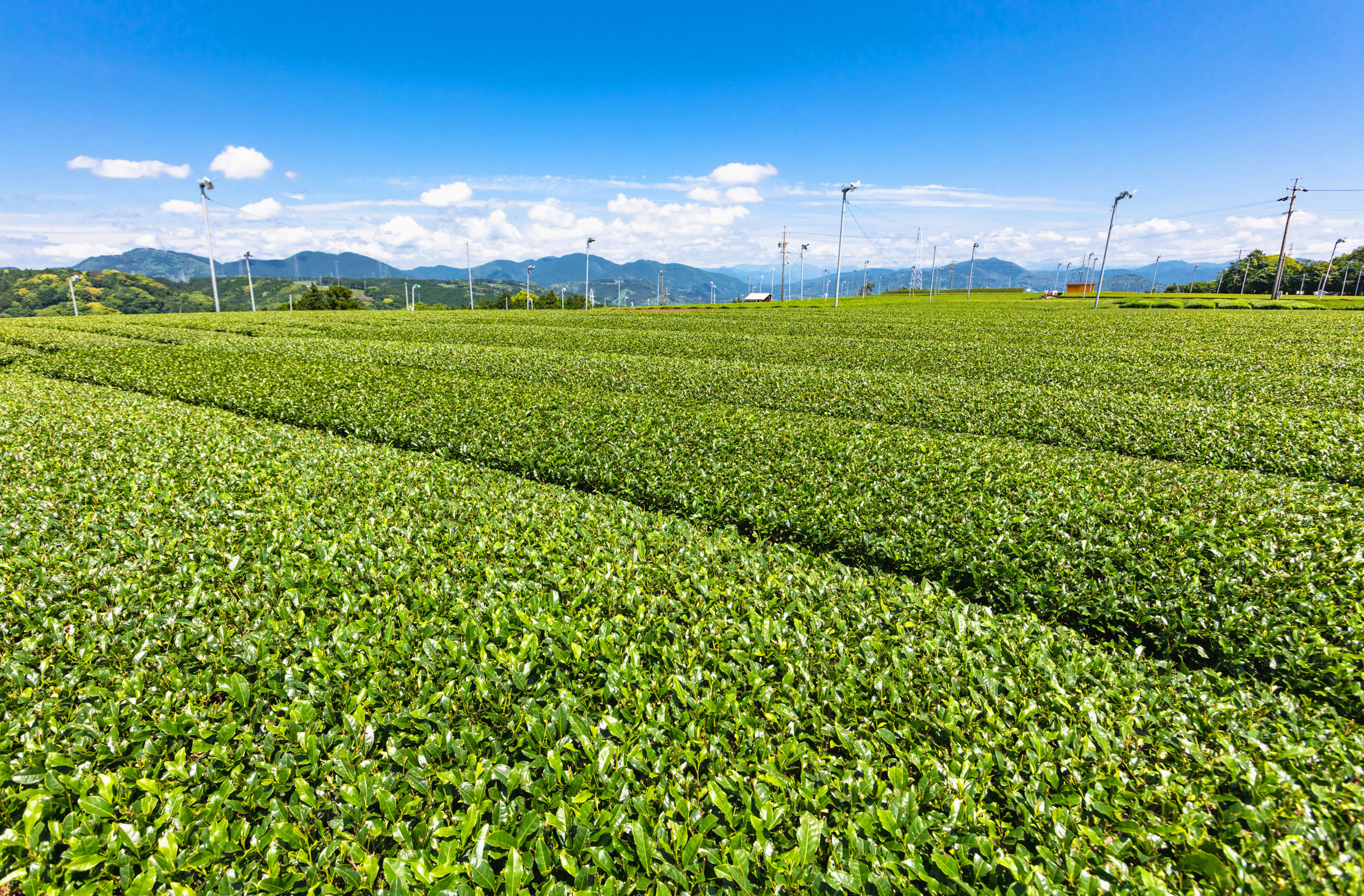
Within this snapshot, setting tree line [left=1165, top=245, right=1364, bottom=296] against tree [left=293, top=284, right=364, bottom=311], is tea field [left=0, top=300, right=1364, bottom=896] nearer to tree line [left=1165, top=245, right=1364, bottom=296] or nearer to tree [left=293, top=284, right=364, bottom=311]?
tree [left=293, top=284, right=364, bottom=311]

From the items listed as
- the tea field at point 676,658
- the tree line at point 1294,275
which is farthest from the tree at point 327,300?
the tree line at point 1294,275

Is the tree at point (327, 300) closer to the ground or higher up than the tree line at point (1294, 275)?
closer to the ground

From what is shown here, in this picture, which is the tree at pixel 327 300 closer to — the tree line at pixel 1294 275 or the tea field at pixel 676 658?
the tea field at pixel 676 658

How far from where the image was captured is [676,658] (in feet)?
14.4

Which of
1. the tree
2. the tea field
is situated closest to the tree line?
the tea field

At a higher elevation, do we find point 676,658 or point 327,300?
point 327,300

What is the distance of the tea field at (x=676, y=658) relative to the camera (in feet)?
9.82

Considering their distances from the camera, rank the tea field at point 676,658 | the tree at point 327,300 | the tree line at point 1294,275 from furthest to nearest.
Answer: the tree at point 327,300 → the tree line at point 1294,275 → the tea field at point 676,658

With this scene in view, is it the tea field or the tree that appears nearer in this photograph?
the tea field

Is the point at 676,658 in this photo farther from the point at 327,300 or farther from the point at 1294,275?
the point at 1294,275

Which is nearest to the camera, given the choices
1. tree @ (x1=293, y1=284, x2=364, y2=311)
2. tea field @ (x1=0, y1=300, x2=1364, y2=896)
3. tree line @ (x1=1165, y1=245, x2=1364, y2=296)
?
tea field @ (x1=0, y1=300, x2=1364, y2=896)

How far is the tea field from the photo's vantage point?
299 cm

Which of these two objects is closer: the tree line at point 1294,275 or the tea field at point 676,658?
the tea field at point 676,658

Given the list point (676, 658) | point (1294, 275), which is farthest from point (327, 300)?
point (1294, 275)
